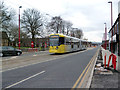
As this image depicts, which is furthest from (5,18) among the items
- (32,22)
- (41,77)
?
(41,77)

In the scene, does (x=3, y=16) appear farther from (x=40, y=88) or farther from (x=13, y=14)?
(x=40, y=88)

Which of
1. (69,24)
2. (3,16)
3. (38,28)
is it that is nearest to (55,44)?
(3,16)

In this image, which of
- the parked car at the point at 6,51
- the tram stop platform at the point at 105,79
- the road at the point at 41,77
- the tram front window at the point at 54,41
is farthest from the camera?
the tram front window at the point at 54,41

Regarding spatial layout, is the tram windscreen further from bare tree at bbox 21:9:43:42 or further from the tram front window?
bare tree at bbox 21:9:43:42

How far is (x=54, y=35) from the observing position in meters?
24.8

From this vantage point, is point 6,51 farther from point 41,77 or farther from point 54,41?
point 41,77

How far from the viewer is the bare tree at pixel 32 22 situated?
151 ft

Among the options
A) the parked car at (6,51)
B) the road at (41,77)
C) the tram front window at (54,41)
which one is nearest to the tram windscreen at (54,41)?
the tram front window at (54,41)

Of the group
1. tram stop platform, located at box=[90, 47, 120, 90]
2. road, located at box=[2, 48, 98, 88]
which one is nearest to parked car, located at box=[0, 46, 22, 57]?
road, located at box=[2, 48, 98, 88]

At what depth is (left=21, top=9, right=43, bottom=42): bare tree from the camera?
4612 centimetres

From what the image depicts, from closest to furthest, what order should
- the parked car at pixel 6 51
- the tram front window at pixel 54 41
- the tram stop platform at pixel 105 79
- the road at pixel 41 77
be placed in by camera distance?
1. the tram stop platform at pixel 105 79
2. the road at pixel 41 77
3. the parked car at pixel 6 51
4. the tram front window at pixel 54 41

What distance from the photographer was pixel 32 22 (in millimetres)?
46531

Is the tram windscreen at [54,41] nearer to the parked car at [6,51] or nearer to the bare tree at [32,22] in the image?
the parked car at [6,51]

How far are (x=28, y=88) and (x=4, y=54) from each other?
61.3 ft
